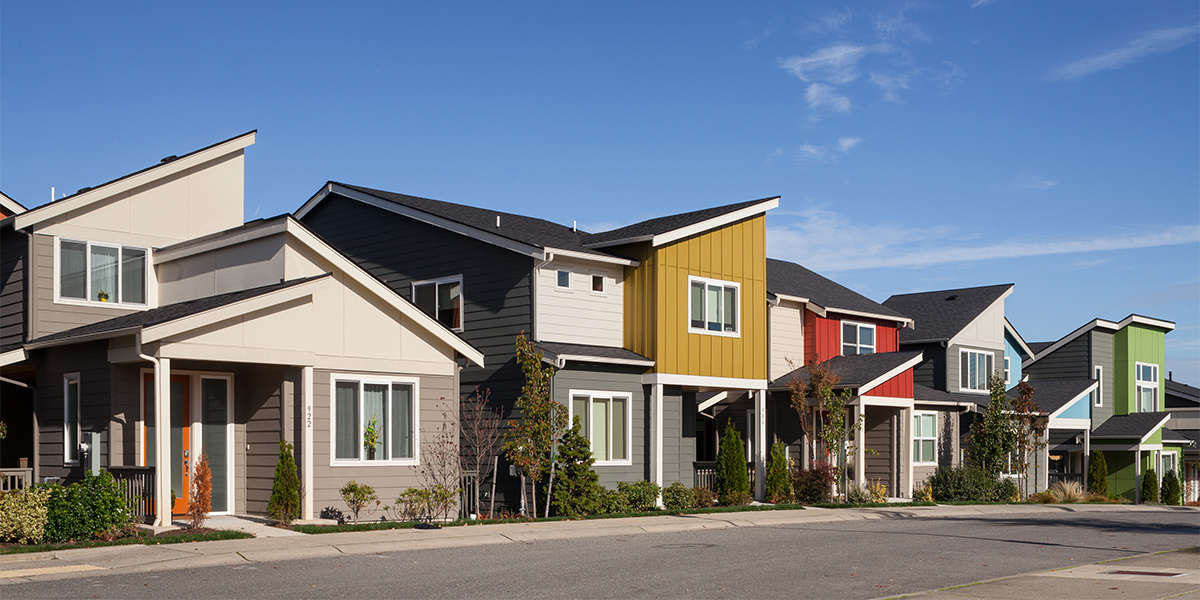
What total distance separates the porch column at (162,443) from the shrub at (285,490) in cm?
190

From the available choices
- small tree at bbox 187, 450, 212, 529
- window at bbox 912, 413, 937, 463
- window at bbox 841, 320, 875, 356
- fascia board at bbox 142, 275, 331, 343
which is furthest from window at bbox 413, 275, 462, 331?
window at bbox 912, 413, 937, 463

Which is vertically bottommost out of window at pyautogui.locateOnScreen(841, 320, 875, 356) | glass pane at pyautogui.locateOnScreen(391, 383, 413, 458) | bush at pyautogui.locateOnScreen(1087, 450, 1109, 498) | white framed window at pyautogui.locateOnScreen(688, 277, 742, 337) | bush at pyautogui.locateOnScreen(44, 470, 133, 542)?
bush at pyautogui.locateOnScreen(1087, 450, 1109, 498)

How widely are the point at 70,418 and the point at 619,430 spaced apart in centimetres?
1167

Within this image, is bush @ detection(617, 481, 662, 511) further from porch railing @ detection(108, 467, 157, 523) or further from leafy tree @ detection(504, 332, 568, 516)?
porch railing @ detection(108, 467, 157, 523)

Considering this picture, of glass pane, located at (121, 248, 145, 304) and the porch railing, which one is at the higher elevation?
glass pane, located at (121, 248, 145, 304)

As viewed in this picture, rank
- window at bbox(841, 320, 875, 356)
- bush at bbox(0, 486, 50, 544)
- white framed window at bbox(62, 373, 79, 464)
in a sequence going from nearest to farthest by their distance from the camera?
1. bush at bbox(0, 486, 50, 544)
2. white framed window at bbox(62, 373, 79, 464)
3. window at bbox(841, 320, 875, 356)

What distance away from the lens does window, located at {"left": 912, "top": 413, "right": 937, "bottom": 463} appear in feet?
117

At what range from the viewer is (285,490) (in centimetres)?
1944

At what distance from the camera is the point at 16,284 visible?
21.7 meters

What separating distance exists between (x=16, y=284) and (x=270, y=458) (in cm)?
631

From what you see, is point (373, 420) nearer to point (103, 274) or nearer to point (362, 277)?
point (362, 277)

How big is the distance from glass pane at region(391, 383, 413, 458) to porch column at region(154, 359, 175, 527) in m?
4.78

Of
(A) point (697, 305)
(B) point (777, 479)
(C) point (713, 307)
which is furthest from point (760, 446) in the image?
(A) point (697, 305)

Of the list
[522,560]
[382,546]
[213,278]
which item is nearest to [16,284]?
[213,278]
